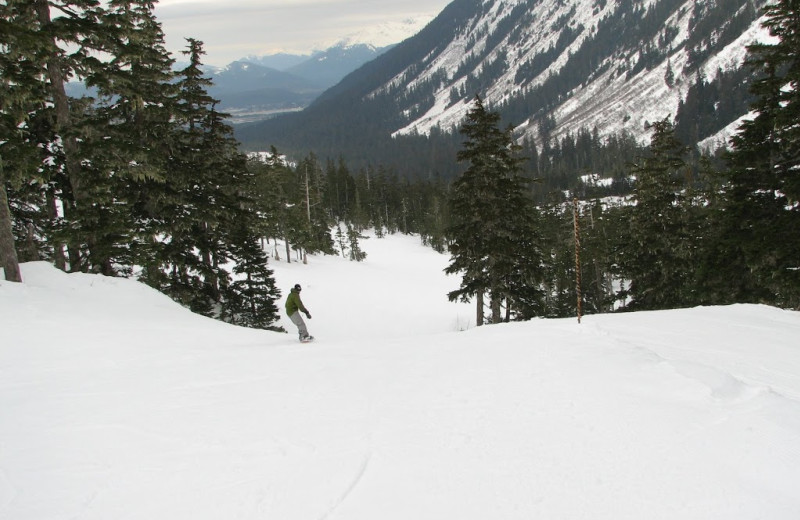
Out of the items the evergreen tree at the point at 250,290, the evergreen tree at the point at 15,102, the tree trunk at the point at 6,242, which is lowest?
the evergreen tree at the point at 250,290

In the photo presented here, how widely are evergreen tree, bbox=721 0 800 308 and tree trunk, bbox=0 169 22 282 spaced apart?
935 inches

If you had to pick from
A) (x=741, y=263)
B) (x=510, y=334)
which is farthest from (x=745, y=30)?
(x=510, y=334)

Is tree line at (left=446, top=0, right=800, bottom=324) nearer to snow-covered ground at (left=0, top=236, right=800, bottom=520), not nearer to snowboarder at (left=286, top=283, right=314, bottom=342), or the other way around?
snow-covered ground at (left=0, top=236, right=800, bottom=520)

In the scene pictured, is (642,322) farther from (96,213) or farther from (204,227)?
(204,227)

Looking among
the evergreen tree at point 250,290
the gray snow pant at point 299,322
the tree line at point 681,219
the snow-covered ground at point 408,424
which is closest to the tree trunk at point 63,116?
the snow-covered ground at point 408,424

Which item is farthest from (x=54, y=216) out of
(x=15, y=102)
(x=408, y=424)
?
(x=408, y=424)

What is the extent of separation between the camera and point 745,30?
19300 centimetres

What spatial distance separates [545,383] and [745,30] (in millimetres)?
260596

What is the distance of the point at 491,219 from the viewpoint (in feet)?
70.4

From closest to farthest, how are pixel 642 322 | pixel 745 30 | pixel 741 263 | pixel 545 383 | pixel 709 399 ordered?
pixel 709 399 < pixel 545 383 < pixel 642 322 < pixel 741 263 < pixel 745 30

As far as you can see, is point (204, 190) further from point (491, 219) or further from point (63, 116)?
point (491, 219)

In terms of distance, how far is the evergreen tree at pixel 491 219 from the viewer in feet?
69.2

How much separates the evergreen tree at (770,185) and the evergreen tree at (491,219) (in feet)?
27.6

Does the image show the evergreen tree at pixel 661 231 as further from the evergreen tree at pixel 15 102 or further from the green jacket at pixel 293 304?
the evergreen tree at pixel 15 102
